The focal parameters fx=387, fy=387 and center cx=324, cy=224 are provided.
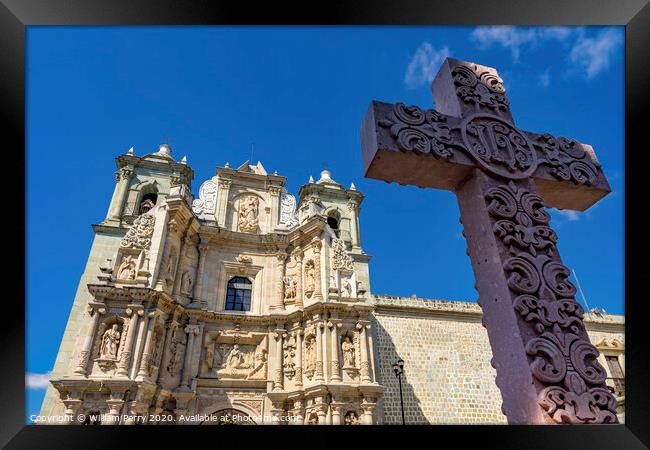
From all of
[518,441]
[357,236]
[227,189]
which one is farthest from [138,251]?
[518,441]

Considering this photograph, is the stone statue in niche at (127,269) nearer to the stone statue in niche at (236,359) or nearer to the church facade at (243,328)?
the church facade at (243,328)

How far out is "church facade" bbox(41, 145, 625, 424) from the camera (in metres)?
12.4

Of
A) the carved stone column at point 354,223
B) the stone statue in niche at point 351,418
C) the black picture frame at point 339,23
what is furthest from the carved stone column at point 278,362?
the black picture frame at point 339,23

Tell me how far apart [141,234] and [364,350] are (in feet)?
30.7

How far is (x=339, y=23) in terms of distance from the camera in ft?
7.15

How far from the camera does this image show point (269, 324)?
15406 mm

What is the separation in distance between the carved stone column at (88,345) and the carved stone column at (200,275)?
139 inches

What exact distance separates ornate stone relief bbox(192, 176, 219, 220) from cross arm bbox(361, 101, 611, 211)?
15.4m

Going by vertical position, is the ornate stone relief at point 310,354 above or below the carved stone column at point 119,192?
below

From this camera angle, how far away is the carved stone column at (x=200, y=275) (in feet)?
50.4

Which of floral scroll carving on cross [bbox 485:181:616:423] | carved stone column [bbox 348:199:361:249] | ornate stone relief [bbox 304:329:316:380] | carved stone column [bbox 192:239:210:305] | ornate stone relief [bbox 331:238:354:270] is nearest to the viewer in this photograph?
floral scroll carving on cross [bbox 485:181:616:423]

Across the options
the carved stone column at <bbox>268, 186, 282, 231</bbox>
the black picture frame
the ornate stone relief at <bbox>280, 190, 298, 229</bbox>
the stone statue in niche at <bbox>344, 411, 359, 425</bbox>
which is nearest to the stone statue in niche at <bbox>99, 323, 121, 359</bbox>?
the stone statue in niche at <bbox>344, 411, 359, 425</bbox>

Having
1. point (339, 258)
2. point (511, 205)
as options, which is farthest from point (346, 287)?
point (511, 205)

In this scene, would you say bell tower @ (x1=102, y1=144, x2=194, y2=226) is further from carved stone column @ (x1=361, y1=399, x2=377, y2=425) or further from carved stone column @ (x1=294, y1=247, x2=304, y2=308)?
carved stone column @ (x1=361, y1=399, x2=377, y2=425)
